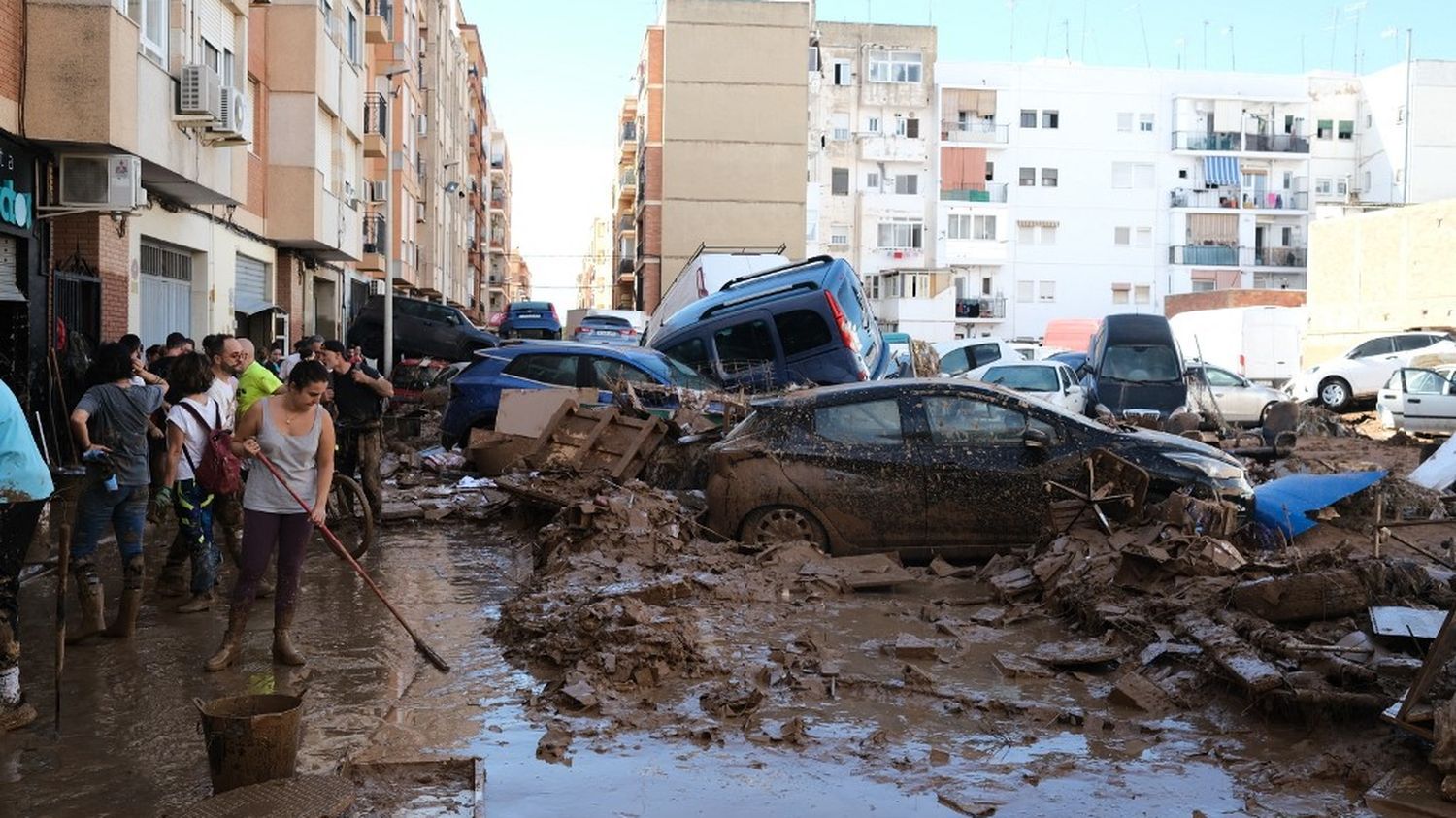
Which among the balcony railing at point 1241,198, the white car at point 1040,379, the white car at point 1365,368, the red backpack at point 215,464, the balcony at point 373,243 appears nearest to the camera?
the red backpack at point 215,464

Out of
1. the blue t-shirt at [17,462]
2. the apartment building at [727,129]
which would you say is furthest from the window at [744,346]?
the apartment building at [727,129]

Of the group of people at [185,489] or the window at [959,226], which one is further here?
the window at [959,226]

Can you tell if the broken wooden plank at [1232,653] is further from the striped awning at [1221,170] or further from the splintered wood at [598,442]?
the striped awning at [1221,170]

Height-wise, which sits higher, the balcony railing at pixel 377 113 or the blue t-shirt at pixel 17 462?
the balcony railing at pixel 377 113

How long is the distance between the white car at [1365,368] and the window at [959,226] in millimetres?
32959

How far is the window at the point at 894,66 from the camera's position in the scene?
6456 cm

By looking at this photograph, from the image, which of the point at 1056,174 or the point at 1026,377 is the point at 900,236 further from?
the point at 1026,377

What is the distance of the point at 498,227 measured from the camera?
113625mm

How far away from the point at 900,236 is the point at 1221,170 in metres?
17.1

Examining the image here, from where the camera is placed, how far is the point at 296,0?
80.8ft

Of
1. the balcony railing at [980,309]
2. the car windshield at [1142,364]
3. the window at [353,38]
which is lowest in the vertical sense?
the car windshield at [1142,364]

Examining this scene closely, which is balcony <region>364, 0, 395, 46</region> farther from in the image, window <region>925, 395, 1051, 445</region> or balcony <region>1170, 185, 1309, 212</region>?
balcony <region>1170, 185, 1309, 212</region>

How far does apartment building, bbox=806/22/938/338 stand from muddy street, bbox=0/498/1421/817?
187ft

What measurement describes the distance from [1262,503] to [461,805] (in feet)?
23.3
